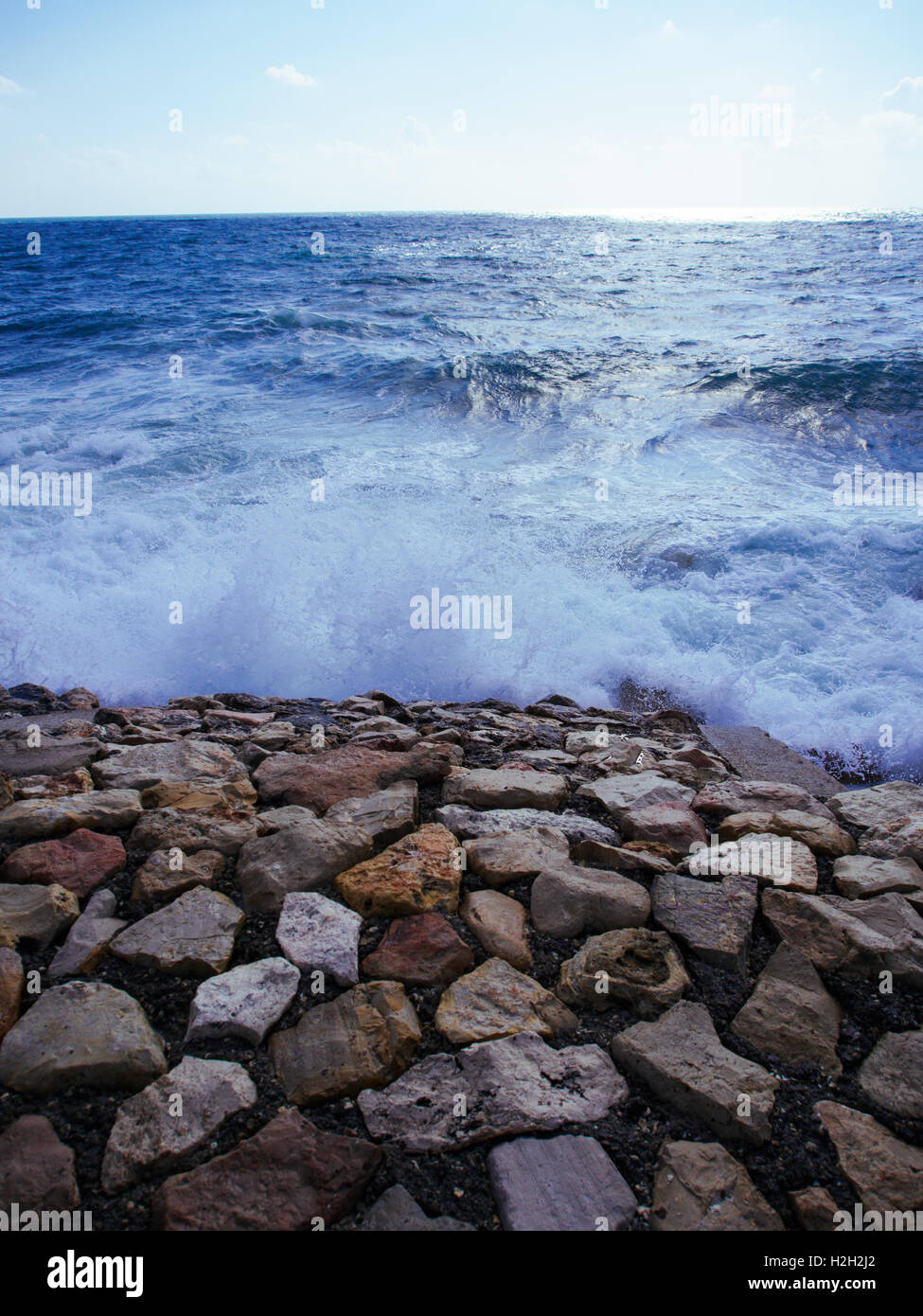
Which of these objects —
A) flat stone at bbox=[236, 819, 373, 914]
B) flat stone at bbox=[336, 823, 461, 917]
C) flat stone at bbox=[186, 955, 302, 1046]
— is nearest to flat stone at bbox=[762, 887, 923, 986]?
flat stone at bbox=[336, 823, 461, 917]

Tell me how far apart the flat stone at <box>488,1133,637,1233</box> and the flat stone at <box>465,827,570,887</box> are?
802 millimetres

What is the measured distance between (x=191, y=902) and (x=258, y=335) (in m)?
13.9

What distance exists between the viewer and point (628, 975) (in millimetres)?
1953

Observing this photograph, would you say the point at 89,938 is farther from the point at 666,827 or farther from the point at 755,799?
the point at 755,799

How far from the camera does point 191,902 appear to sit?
2.14 m

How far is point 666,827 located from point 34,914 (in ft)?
6.40

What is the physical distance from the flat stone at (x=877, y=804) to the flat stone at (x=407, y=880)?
1.55 m

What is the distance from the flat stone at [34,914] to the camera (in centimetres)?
200

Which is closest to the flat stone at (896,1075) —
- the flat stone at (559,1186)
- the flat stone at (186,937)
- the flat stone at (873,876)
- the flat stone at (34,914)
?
the flat stone at (873,876)

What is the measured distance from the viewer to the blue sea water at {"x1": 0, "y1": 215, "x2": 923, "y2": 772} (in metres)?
4.66

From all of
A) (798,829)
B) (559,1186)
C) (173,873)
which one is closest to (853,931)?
(798,829)

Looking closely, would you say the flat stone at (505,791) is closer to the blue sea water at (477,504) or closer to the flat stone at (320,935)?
the flat stone at (320,935)
